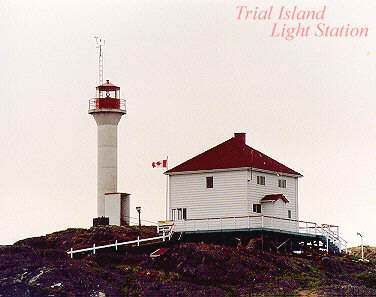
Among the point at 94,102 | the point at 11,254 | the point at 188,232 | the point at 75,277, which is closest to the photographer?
the point at 75,277

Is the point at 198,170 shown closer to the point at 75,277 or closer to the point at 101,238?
the point at 101,238

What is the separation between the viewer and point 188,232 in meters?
60.0

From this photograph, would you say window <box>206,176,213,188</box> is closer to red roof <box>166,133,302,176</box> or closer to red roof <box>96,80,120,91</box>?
red roof <box>166,133,302,176</box>

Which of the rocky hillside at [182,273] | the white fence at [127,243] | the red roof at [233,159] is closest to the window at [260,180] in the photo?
the red roof at [233,159]

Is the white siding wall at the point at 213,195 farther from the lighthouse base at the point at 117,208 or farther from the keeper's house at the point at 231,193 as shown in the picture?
the lighthouse base at the point at 117,208

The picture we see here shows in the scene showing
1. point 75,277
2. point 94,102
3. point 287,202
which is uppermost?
point 94,102

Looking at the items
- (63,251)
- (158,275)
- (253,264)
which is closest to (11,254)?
(63,251)

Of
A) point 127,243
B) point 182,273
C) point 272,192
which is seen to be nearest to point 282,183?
point 272,192

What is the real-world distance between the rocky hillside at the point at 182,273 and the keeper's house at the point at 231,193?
2215 millimetres

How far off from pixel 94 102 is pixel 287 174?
14.1 meters

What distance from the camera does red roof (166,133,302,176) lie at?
199 feet

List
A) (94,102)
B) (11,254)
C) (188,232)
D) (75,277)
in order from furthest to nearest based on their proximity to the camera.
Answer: (94,102)
(188,232)
(11,254)
(75,277)

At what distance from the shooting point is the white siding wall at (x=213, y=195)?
2352 inches

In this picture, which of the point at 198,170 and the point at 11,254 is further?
the point at 198,170
